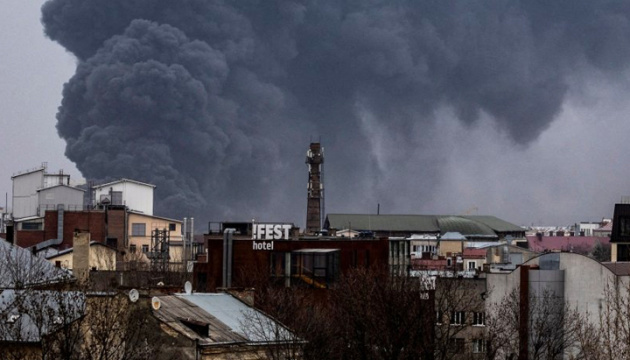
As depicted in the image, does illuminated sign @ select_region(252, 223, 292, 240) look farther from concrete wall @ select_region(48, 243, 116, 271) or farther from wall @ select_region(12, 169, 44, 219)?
wall @ select_region(12, 169, 44, 219)

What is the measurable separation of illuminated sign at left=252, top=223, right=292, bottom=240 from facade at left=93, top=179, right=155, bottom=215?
4454cm

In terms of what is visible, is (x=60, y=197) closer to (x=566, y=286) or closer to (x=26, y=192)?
(x=26, y=192)

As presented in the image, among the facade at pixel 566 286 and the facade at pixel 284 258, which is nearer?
the facade at pixel 566 286

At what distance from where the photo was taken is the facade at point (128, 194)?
424 ft

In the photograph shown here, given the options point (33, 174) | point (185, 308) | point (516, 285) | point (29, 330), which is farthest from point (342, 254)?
point (33, 174)

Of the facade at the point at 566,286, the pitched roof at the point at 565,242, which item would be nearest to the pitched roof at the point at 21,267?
the facade at the point at 566,286

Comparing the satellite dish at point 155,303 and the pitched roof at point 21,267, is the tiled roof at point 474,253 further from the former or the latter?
the satellite dish at point 155,303

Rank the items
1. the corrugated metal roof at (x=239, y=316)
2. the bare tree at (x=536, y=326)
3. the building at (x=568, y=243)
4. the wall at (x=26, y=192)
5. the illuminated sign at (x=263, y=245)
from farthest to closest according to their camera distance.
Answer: the building at (x=568, y=243) < the wall at (x=26, y=192) < the illuminated sign at (x=263, y=245) < the bare tree at (x=536, y=326) < the corrugated metal roof at (x=239, y=316)

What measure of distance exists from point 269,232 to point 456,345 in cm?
2239

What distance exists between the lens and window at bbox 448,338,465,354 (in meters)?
58.9

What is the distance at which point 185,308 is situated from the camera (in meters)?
45.1

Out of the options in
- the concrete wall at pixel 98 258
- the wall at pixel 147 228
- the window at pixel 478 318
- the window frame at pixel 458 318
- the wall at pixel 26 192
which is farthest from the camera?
the wall at pixel 26 192

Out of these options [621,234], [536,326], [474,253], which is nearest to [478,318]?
[536,326]

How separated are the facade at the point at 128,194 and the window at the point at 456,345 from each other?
65.5 m
